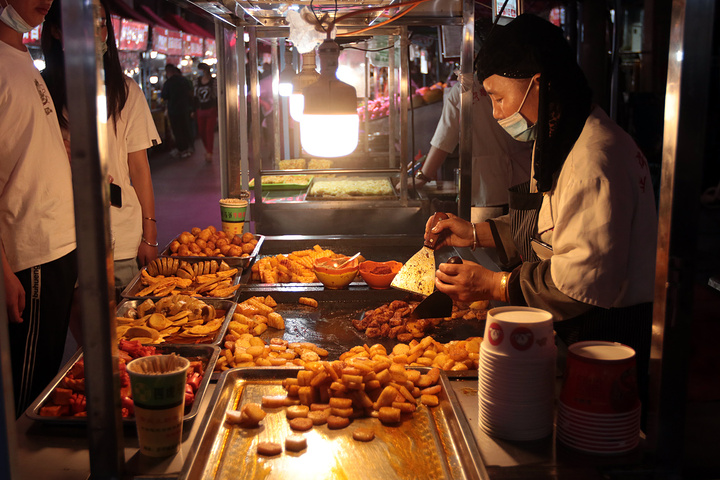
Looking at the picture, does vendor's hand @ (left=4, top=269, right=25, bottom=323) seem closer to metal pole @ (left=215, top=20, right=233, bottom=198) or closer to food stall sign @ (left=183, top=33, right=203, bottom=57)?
metal pole @ (left=215, top=20, right=233, bottom=198)

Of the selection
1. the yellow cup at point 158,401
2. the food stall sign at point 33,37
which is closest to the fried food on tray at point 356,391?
the yellow cup at point 158,401

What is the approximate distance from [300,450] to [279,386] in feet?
1.30

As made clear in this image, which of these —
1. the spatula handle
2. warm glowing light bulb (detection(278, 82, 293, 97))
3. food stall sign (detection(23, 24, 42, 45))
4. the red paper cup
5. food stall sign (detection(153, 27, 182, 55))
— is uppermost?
food stall sign (detection(153, 27, 182, 55))

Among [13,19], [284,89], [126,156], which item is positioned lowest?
[126,156]

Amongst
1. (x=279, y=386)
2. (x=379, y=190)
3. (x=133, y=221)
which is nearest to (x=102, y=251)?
(x=279, y=386)

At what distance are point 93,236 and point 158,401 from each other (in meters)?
0.42

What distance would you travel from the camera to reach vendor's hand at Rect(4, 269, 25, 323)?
7.88 ft

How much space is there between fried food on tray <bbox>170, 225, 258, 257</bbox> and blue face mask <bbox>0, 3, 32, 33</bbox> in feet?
4.68

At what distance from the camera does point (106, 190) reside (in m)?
1.23

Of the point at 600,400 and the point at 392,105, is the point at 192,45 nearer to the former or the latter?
the point at 392,105

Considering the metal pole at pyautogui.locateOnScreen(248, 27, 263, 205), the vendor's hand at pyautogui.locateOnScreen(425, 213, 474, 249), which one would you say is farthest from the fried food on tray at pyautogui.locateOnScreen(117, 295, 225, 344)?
the metal pole at pyautogui.locateOnScreen(248, 27, 263, 205)

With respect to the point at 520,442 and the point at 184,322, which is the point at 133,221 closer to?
the point at 184,322

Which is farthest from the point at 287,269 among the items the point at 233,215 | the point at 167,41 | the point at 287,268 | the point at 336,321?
the point at 167,41

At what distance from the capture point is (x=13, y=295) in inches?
94.9
